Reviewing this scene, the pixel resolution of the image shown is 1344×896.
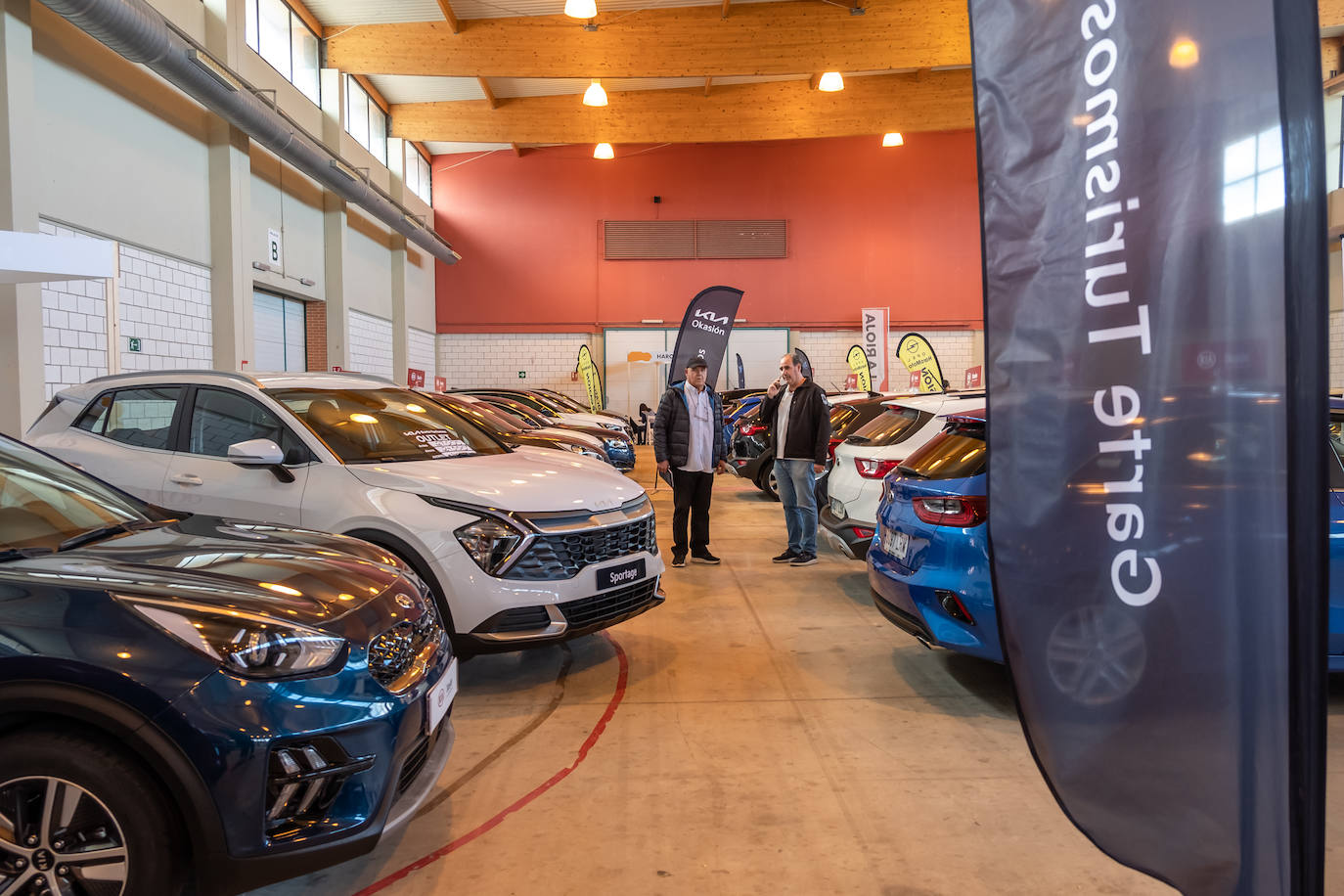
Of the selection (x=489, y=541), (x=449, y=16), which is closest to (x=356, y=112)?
(x=449, y=16)

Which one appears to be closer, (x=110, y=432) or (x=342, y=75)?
(x=110, y=432)

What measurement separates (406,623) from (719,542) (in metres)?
5.95

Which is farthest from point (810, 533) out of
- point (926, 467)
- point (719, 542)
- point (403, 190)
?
point (403, 190)

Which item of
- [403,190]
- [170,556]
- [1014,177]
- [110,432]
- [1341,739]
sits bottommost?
[1341,739]

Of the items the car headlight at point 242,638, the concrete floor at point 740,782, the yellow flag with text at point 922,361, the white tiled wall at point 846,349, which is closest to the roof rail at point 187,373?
the concrete floor at point 740,782

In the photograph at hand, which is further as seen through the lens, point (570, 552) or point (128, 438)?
point (128, 438)

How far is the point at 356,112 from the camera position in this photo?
59.8ft

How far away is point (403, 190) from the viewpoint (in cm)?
2133

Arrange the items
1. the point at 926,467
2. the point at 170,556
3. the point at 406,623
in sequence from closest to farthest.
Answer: the point at 170,556 < the point at 406,623 < the point at 926,467

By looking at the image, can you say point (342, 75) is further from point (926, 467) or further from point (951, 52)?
point (926, 467)

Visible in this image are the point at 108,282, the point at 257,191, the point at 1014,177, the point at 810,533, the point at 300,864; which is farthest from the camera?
the point at 257,191

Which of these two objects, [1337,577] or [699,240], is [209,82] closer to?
[1337,577]

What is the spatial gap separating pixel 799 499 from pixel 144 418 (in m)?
4.59

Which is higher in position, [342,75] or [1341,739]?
[342,75]
